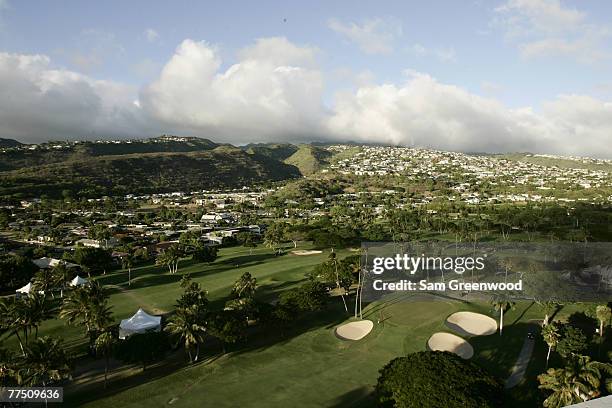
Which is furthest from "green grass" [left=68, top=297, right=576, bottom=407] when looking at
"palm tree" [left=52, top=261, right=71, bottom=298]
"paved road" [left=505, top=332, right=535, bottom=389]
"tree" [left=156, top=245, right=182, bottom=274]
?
"tree" [left=156, top=245, right=182, bottom=274]

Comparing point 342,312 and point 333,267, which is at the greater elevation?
point 333,267

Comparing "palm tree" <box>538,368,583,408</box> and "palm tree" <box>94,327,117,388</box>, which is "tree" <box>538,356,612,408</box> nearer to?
"palm tree" <box>538,368,583,408</box>

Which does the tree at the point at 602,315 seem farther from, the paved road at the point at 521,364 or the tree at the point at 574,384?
the tree at the point at 574,384

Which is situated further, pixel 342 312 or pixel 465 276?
pixel 465 276

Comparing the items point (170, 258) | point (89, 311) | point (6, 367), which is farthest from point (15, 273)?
point (6, 367)

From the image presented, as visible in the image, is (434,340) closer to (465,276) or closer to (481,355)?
(481,355)

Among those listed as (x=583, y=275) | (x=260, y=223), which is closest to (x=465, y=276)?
(x=583, y=275)
